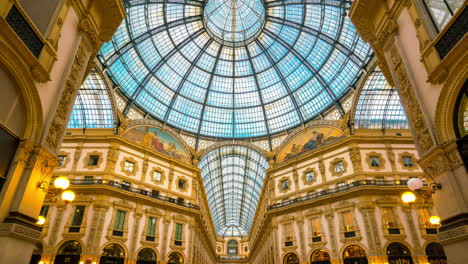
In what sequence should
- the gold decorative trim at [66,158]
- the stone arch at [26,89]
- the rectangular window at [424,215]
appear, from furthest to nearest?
1. the gold decorative trim at [66,158]
2. the rectangular window at [424,215]
3. the stone arch at [26,89]

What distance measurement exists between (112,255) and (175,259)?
7523 mm

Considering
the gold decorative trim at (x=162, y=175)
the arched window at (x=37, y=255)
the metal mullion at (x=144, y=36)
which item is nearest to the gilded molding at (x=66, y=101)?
the metal mullion at (x=144, y=36)

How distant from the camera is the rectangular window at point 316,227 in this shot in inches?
1208

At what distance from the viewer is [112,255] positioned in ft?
88.6

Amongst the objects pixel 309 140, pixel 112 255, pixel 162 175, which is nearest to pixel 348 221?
pixel 309 140

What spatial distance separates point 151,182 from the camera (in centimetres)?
3388

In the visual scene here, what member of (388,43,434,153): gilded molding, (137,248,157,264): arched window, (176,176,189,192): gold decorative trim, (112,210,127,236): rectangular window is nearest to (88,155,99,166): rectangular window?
(112,210,127,236): rectangular window

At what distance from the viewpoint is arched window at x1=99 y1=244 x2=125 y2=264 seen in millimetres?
26453

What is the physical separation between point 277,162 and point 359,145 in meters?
11.9

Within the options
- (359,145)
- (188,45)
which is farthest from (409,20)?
(188,45)

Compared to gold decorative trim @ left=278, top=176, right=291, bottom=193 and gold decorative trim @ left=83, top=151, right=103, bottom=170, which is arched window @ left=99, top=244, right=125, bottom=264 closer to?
gold decorative trim @ left=83, top=151, right=103, bottom=170

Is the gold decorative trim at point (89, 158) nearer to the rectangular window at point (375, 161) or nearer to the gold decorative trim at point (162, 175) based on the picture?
the gold decorative trim at point (162, 175)

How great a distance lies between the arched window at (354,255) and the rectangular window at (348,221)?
182 cm

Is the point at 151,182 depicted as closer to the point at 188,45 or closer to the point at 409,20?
the point at 188,45
